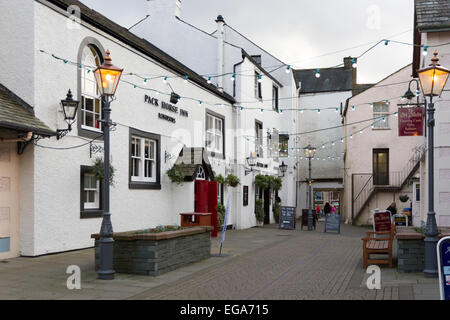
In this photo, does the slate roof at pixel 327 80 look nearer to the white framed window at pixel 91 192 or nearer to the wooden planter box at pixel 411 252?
the white framed window at pixel 91 192

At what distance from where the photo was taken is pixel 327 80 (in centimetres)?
4381

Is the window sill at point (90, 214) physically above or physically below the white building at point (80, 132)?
below

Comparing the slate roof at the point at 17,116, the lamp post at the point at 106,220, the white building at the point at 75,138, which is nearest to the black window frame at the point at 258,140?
the white building at the point at 75,138

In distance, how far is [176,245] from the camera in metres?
10.4

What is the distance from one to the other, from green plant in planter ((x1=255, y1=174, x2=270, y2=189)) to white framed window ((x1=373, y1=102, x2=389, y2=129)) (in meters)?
8.48

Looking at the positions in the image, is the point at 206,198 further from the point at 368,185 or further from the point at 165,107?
the point at 368,185

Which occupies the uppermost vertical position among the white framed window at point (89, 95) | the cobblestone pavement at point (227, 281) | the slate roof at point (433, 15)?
the slate roof at point (433, 15)

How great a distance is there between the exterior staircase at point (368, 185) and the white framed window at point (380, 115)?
7.94 feet

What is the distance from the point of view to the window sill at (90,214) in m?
12.8

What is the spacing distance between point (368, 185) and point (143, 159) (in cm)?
1855

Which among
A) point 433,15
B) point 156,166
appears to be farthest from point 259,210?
point 433,15

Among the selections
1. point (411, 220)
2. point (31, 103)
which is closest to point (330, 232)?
point (411, 220)
